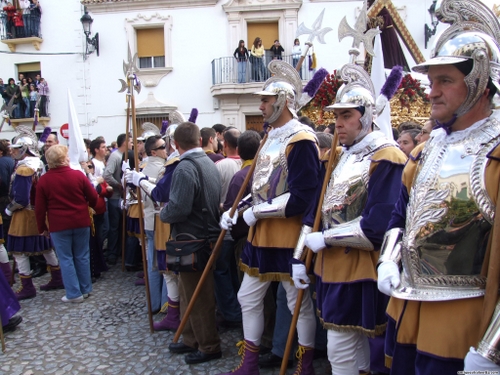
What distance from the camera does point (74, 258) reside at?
5.61 m

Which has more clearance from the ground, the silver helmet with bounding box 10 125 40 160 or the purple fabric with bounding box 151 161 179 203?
the silver helmet with bounding box 10 125 40 160

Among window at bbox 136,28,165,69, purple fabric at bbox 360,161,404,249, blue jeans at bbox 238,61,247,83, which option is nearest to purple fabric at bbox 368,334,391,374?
purple fabric at bbox 360,161,404,249

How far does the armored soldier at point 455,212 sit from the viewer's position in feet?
5.81

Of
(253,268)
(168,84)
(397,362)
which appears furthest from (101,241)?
(168,84)

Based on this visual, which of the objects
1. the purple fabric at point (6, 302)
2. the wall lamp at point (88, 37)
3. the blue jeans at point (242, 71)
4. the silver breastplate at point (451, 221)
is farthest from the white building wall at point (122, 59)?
the silver breastplate at point (451, 221)

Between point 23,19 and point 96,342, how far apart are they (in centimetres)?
1748

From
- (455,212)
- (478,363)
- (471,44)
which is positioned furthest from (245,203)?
(478,363)

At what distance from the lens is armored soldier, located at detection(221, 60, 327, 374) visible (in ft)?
10.6

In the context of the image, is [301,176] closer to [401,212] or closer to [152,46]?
[401,212]

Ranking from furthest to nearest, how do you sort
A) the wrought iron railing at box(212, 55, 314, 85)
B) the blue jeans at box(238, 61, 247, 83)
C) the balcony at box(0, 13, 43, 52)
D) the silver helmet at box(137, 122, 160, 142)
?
the balcony at box(0, 13, 43, 52), the wrought iron railing at box(212, 55, 314, 85), the blue jeans at box(238, 61, 247, 83), the silver helmet at box(137, 122, 160, 142)

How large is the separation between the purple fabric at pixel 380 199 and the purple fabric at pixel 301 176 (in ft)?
2.18

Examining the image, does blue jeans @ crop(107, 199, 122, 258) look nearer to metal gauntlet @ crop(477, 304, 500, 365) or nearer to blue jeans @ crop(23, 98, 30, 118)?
metal gauntlet @ crop(477, 304, 500, 365)

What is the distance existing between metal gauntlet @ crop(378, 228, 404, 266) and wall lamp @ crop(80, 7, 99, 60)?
696 inches

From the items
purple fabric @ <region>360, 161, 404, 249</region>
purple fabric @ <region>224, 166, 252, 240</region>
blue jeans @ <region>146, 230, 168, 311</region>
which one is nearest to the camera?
purple fabric @ <region>360, 161, 404, 249</region>
